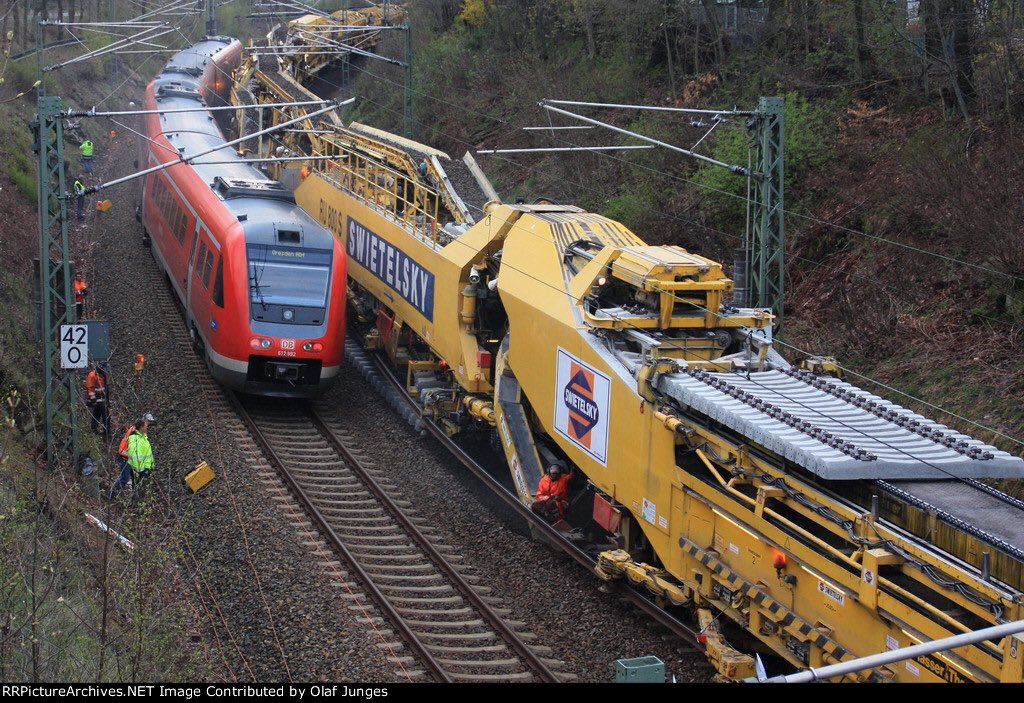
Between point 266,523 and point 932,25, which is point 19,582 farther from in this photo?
point 932,25

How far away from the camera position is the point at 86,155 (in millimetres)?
35031

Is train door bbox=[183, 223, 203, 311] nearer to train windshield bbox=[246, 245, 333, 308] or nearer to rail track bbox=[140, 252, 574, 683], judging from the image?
rail track bbox=[140, 252, 574, 683]

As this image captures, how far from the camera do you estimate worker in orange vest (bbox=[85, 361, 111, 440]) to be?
1736cm

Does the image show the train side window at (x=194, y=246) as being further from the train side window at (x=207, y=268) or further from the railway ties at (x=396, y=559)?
the railway ties at (x=396, y=559)

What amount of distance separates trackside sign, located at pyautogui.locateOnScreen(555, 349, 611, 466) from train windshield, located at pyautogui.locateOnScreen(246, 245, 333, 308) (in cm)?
602

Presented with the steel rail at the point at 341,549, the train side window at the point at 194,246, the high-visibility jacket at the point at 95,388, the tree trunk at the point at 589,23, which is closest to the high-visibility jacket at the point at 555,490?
the steel rail at the point at 341,549

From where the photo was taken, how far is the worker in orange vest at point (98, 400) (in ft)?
57.0

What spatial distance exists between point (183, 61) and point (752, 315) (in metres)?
28.5

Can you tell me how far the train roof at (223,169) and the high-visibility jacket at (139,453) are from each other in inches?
159

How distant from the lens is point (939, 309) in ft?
58.4

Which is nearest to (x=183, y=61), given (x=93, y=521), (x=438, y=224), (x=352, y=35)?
(x=352, y=35)

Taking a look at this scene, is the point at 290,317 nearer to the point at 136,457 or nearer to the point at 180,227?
the point at 136,457

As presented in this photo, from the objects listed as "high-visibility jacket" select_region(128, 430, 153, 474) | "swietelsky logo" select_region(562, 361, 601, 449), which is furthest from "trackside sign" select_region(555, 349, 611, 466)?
"high-visibility jacket" select_region(128, 430, 153, 474)

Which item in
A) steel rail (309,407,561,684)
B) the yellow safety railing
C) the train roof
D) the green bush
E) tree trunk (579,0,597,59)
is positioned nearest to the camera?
steel rail (309,407,561,684)
